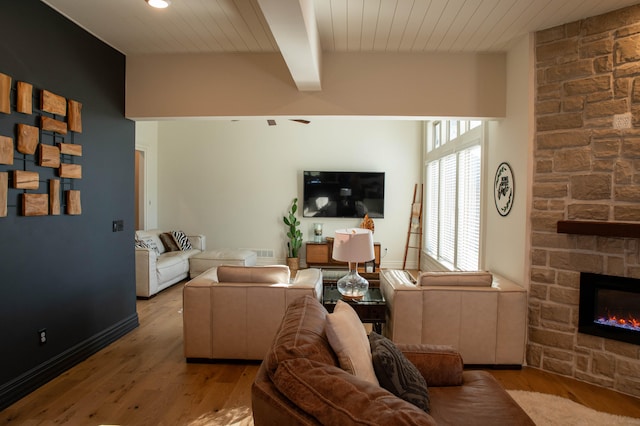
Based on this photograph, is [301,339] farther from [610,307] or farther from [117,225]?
[117,225]

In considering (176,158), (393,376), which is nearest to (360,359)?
(393,376)

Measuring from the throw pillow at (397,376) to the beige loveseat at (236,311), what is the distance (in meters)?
1.39

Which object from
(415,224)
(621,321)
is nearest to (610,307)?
(621,321)

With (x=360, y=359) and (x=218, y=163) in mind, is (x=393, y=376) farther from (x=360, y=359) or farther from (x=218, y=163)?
(x=218, y=163)

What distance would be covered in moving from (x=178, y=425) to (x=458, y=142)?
4.33 m

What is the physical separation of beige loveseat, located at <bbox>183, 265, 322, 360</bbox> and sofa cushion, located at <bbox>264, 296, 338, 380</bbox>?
1.28 meters

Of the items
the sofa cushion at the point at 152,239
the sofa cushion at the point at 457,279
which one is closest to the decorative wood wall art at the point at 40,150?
the sofa cushion at the point at 152,239

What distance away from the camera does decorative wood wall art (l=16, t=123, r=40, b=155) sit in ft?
8.20

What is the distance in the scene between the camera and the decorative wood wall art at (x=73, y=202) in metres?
2.94

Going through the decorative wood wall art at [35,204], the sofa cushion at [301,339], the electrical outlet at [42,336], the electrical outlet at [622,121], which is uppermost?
the electrical outlet at [622,121]

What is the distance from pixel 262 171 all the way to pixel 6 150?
480cm

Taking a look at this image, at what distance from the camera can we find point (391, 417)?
954 millimetres

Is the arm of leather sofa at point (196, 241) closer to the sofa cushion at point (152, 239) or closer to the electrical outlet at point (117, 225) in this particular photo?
the sofa cushion at point (152, 239)

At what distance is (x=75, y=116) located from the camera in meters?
2.99
